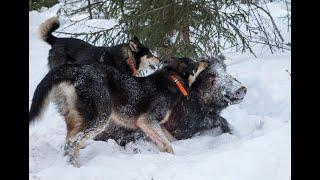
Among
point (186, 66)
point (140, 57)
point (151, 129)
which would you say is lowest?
point (151, 129)

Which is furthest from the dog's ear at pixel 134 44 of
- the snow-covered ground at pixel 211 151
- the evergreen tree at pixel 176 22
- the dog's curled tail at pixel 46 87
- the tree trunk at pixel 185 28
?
the dog's curled tail at pixel 46 87

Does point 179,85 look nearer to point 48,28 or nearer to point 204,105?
point 204,105

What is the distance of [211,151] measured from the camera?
18.4 ft

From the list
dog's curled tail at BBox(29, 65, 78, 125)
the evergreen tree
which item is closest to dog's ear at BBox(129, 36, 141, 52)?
the evergreen tree

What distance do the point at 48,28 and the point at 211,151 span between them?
402cm

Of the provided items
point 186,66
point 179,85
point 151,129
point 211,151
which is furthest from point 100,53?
point 211,151

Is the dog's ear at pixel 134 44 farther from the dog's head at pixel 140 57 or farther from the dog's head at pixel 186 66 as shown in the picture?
the dog's head at pixel 186 66

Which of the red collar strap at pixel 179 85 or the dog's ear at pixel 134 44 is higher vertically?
the dog's ear at pixel 134 44

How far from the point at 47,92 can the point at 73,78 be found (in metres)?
0.36

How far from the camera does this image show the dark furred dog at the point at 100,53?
773 cm

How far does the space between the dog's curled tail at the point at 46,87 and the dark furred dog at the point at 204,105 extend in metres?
1.38

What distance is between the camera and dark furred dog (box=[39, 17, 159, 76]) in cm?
773
